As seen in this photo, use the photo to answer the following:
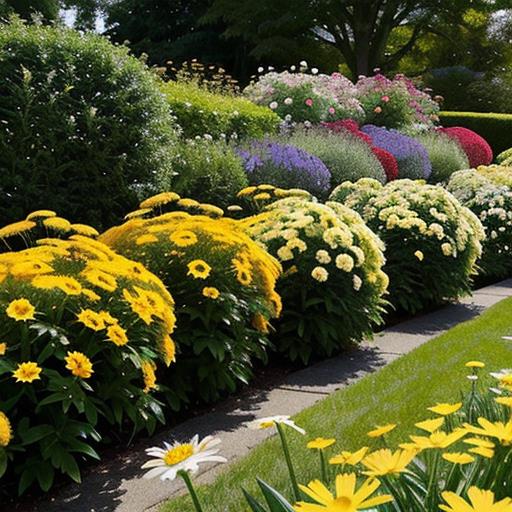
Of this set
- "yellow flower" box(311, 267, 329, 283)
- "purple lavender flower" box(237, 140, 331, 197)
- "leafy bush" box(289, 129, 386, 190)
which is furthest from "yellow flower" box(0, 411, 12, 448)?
"leafy bush" box(289, 129, 386, 190)

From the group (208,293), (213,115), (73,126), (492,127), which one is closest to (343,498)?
(208,293)

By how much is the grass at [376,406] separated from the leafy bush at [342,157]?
128 inches

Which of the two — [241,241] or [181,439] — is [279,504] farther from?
[241,241]

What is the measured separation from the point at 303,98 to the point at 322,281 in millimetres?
7650

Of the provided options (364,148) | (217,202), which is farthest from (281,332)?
(364,148)

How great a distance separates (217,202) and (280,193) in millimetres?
630

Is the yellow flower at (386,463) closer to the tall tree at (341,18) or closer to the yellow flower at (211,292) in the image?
the yellow flower at (211,292)

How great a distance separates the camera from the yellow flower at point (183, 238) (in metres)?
3.78

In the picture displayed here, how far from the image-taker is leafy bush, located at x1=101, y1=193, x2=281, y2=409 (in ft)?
12.3

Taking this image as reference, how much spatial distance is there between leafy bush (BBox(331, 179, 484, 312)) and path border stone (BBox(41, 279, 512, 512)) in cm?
22

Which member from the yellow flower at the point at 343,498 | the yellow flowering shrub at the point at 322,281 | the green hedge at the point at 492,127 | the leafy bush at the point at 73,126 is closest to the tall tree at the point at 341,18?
the green hedge at the point at 492,127

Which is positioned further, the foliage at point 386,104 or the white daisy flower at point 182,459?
the foliage at point 386,104

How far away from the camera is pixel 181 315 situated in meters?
3.82

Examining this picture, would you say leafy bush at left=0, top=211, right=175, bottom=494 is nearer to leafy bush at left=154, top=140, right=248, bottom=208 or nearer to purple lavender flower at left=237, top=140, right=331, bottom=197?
leafy bush at left=154, top=140, right=248, bottom=208
